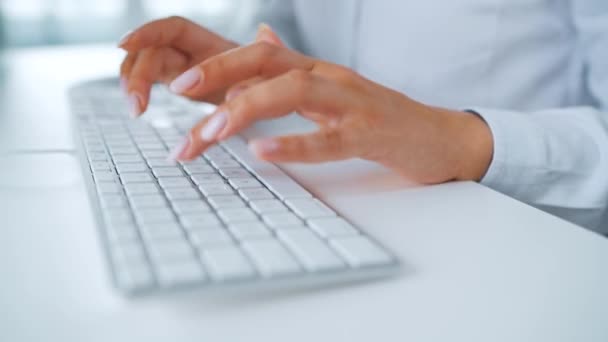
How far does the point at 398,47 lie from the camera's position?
2.68 ft

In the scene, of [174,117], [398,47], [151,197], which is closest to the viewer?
[151,197]

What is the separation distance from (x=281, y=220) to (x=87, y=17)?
1422 millimetres

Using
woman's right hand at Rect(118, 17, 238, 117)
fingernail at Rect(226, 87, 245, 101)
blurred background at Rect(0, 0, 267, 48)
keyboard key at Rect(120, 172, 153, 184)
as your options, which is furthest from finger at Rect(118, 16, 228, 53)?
blurred background at Rect(0, 0, 267, 48)

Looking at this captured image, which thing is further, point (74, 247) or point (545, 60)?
point (545, 60)

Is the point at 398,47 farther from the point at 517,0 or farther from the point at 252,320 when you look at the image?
the point at 252,320

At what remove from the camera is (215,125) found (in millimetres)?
392

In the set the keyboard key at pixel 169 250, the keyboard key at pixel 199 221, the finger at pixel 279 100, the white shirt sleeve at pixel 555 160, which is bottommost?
the white shirt sleeve at pixel 555 160

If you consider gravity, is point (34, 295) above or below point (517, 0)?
below

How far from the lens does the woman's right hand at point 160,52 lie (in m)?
0.61

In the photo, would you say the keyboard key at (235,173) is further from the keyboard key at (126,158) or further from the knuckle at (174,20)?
the knuckle at (174,20)

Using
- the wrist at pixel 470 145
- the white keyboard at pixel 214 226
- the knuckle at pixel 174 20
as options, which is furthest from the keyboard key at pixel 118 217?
the knuckle at pixel 174 20

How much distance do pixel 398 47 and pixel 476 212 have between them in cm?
46

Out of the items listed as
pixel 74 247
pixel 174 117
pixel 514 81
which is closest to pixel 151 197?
pixel 74 247

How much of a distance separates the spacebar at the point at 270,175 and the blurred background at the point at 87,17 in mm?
939
